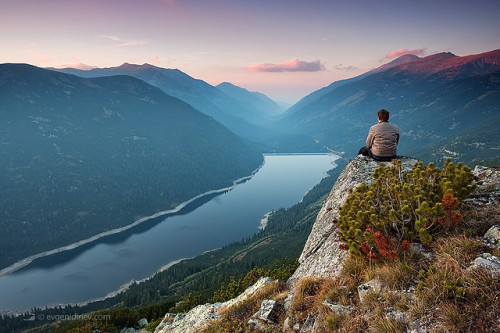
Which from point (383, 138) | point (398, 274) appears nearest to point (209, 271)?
point (383, 138)

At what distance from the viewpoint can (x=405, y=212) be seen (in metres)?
8.30

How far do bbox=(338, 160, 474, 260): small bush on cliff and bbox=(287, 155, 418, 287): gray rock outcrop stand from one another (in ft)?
6.19

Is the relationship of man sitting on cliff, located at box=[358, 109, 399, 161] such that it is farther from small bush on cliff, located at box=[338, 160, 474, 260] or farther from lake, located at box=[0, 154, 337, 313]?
lake, located at box=[0, 154, 337, 313]

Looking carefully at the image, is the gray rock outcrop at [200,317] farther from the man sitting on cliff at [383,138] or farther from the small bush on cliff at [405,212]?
the man sitting on cliff at [383,138]

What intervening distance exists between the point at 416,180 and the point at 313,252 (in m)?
6.17

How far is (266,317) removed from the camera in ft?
32.0

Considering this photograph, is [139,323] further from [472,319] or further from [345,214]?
[472,319]

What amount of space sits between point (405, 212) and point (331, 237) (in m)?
5.03

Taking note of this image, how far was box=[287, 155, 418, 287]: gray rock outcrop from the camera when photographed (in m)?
11.0

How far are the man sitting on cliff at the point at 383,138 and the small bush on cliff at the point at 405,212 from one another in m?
4.20

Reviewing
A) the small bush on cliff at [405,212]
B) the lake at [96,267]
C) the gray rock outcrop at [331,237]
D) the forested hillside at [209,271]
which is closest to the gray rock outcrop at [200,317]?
the gray rock outcrop at [331,237]

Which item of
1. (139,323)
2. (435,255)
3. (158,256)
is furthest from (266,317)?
(158,256)

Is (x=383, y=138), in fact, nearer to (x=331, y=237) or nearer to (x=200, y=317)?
(x=331, y=237)

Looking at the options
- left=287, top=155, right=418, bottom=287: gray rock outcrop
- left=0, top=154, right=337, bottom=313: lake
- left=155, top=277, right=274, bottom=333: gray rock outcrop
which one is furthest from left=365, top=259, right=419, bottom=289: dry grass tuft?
left=0, top=154, right=337, bottom=313: lake
